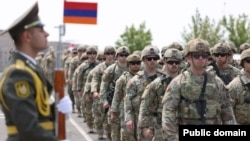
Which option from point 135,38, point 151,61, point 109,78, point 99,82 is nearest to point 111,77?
point 109,78

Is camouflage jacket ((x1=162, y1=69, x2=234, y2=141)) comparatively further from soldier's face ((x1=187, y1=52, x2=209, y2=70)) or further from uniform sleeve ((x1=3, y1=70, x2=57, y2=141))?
uniform sleeve ((x1=3, y1=70, x2=57, y2=141))

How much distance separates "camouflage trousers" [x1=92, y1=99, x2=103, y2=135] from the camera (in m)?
15.2

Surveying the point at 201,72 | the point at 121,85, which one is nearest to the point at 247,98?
the point at 201,72

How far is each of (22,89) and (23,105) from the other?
0.34 feet

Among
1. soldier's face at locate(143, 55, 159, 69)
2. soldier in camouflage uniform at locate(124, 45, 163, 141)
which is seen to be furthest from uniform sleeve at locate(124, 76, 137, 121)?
soldier's face at locate(143, 55, 159, 69)

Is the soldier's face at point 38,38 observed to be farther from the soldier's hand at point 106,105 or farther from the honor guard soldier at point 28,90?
the soldier's hand at point 106,105

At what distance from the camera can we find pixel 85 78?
18250 mm

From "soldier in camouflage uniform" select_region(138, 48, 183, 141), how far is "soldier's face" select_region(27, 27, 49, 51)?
177 inches

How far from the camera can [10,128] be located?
4.61m

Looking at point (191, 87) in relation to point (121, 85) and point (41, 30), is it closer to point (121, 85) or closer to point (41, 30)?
point (41, 30)

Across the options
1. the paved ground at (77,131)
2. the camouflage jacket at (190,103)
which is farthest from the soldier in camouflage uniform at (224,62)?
the paved ground at (77,131)

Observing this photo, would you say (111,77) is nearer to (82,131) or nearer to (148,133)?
(82,131)

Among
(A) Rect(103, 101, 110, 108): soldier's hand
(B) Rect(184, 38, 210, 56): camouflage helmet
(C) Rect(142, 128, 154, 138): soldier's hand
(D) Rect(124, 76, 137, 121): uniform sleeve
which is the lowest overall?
(C) Rect(142, 128, 154, 138): soldier's hand

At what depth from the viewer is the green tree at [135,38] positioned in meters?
79.5
